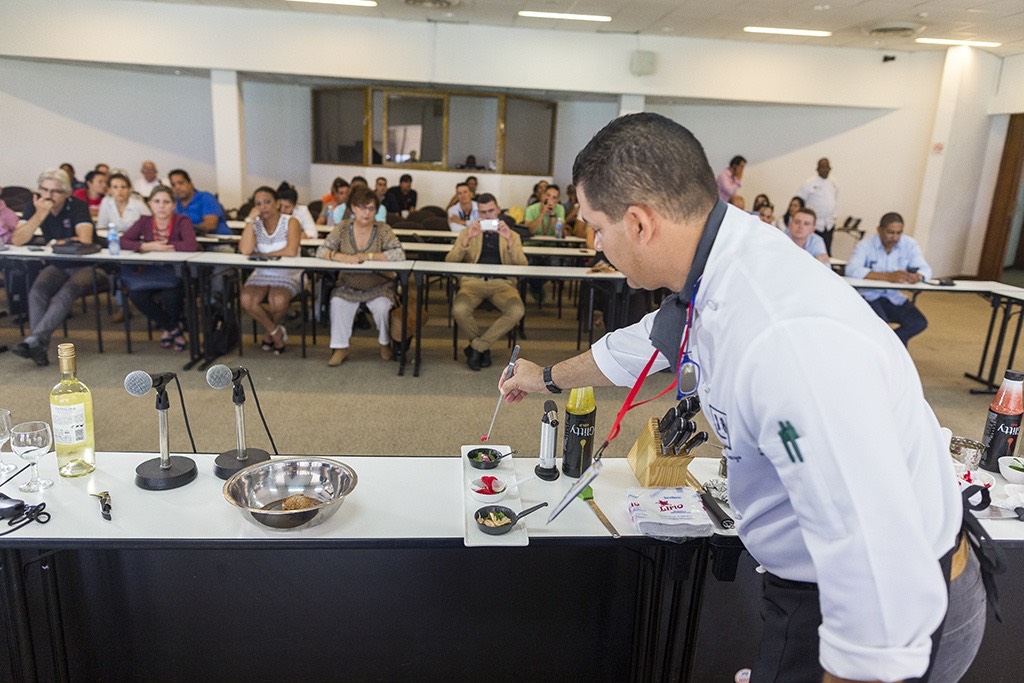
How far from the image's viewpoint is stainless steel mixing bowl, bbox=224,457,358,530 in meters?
1.52

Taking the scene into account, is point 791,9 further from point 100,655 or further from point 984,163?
point 100,655

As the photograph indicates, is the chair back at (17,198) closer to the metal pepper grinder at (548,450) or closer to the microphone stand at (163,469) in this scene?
the microphone stand at (163,469)

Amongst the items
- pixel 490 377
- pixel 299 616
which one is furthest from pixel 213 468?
pixel 490 377

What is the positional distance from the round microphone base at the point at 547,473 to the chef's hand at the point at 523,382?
0.73 feet

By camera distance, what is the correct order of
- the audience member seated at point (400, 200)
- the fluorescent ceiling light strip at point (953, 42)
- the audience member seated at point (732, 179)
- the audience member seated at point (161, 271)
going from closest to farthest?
the audience member seated at point (161, 271), the fluorescent ceiling light strip at point (953, 42), the audience member seated at point (732, 179), the audience member seated at point (400, 200)

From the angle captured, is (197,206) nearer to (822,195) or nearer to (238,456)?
(238,456)

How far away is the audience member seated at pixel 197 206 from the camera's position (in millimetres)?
6520

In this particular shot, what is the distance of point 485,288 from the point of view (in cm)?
516

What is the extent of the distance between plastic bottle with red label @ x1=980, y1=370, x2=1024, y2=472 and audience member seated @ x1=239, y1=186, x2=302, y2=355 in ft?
13.9

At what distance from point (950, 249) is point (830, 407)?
1068cm

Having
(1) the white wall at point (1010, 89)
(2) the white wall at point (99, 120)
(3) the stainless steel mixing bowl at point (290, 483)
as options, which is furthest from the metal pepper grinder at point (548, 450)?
(2) the white wall at point (99, 120)

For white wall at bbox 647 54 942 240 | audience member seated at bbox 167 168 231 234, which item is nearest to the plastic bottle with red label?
audience member seated at bbox 167 168 231 234

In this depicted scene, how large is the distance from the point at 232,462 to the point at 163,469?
15 centimetres

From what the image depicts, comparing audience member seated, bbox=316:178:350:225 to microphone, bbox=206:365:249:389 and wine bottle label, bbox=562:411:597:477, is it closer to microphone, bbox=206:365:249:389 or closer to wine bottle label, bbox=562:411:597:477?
microphone, bbox=206:365:249:389
